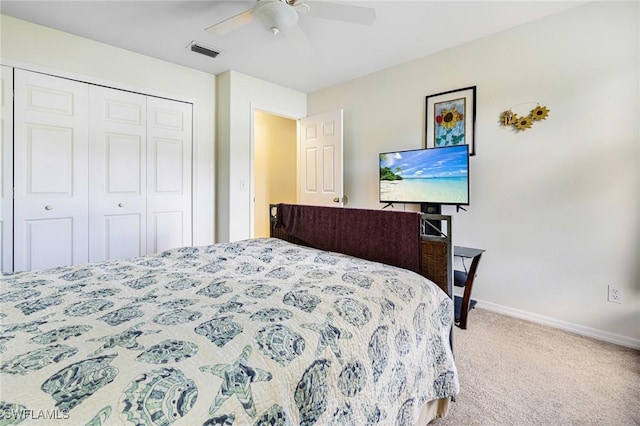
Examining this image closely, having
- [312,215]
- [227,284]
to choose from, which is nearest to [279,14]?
[312,215]

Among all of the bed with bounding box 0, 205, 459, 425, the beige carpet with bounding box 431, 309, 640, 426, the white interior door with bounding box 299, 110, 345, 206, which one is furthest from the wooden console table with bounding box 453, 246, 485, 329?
the white interior door with bounding box 299, 110, 345, 206

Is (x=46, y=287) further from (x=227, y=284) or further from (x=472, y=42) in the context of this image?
(x=472, y=42)

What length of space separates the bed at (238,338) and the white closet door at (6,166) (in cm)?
162

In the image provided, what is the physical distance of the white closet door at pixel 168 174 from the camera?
3.26 m

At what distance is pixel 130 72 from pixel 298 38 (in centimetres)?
196

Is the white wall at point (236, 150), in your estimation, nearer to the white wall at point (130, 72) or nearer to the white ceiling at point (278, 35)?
the white wall at point (130, 72)


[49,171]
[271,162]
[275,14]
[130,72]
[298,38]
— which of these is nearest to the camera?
[275,14]

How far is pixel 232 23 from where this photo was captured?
6.79ft

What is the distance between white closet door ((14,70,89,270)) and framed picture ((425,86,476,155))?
10.9 ft

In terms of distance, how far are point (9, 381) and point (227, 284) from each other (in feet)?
2.25

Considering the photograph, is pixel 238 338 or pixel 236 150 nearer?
pixel 238 338

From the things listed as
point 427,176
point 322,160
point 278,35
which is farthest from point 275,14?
point 322,160

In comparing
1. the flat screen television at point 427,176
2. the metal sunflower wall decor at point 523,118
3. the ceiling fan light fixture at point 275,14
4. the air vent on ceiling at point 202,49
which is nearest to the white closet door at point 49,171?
the air vent on ceiling at point 202,49

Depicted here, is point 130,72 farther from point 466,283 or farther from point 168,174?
point 466,283
